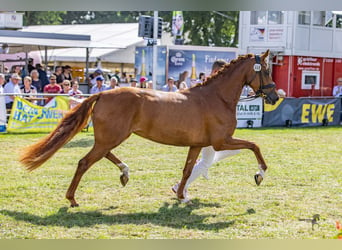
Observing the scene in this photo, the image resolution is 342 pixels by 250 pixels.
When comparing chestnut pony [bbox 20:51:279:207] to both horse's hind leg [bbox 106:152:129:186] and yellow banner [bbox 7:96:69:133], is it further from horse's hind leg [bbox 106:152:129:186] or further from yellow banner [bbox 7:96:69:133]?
yellow banner [bbox 7:96:69:133]

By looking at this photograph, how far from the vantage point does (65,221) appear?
5645mm

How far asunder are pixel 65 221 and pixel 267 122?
543 inches

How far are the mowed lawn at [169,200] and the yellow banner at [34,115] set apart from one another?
359 centimetres

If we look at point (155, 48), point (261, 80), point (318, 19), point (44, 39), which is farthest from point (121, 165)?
point (318, 19)

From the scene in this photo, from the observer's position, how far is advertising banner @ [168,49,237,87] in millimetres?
22641

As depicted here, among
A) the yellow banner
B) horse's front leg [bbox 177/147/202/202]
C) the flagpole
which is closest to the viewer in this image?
horse's front leg [bbox 177/147/202/202]

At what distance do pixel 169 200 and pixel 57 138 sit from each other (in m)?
1.70

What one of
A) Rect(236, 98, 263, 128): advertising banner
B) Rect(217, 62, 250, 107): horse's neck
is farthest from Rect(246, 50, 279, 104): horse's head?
Rect(236, 98, 263, 128): advertising banner

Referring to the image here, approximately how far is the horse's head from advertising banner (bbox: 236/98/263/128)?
10.8 metres

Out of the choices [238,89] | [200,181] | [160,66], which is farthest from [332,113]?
[238,89]

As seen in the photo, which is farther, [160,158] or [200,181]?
[160,158]

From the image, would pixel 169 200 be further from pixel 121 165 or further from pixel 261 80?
pixel 261 80

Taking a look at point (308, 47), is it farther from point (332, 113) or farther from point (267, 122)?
point (267, 122)

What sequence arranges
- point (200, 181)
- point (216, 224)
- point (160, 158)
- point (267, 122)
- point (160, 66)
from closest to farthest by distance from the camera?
point (216, 224), point (200, 181), point (160, 158), point (267, 122), point (160, 66)
